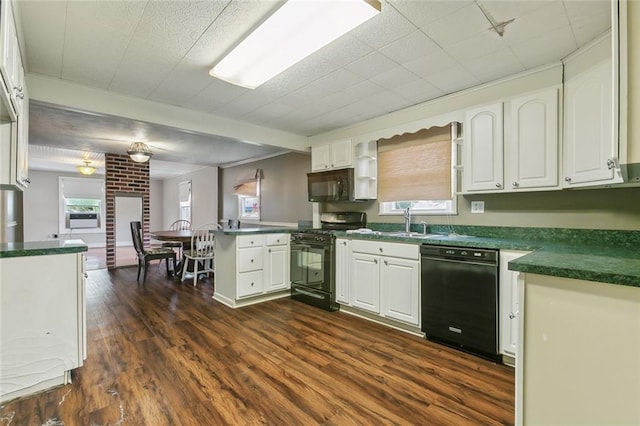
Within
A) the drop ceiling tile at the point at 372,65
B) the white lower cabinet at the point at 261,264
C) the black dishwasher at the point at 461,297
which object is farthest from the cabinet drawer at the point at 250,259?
the drop ceiling tile at the point at 372,65

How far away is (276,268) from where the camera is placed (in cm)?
396

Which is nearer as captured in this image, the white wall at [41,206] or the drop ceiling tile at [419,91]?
the drop ceiling tile at [419,91]

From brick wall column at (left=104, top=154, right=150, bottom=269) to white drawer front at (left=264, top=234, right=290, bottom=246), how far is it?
137 inches

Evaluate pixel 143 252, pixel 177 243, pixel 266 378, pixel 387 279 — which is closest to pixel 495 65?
pixel 387 279

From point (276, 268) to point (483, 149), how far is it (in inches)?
110

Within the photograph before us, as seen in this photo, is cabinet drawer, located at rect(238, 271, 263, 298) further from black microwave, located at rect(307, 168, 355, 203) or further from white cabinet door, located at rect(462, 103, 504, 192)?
white cabinet door, located at rect(462, 103, 504, 192)

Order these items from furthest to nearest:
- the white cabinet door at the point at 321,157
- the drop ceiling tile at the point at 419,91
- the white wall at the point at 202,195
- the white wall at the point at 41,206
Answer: the white wall at the point at 41,206 < the white wall at the point at 202,195 < the white cabinet door at the point at 321,157 < the drop ceiling tile at the point at 419,91

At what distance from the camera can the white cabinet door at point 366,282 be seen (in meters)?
3.08

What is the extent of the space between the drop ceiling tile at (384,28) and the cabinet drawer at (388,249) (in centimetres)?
173

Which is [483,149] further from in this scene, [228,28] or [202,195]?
[202,195]

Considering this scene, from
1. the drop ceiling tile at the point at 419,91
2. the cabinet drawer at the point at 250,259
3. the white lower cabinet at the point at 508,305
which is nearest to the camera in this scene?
the white lower cabinet at the point at 508,305

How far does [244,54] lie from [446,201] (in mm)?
2432

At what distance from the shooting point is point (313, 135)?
4559mm

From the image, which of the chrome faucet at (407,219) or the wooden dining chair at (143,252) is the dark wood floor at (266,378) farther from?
the wooden dining chair at (143,252)
